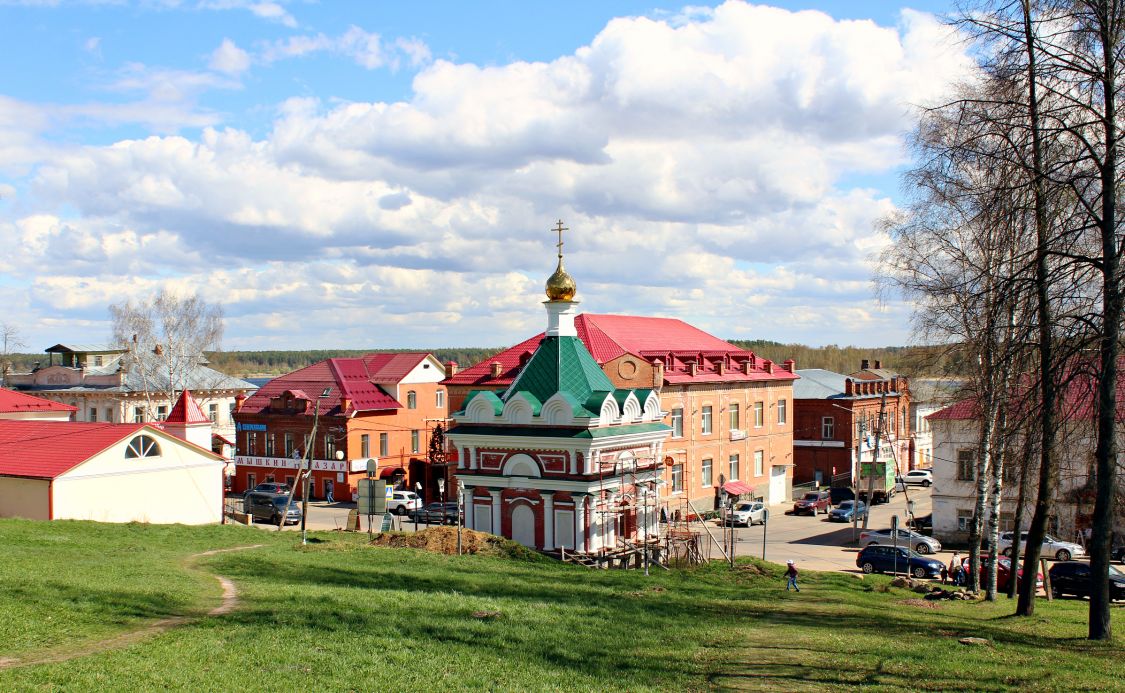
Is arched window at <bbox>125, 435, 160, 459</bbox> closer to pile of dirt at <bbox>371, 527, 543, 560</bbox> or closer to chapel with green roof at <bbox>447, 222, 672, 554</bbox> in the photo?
pile of dirt at <bbox>371, 527, 543, 560</bbox>

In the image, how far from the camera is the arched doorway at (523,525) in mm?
28297

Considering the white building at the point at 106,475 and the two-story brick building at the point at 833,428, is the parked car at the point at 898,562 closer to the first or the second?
the white building at the point at 106,475

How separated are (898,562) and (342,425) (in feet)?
98.3

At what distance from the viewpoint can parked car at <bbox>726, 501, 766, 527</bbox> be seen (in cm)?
4331

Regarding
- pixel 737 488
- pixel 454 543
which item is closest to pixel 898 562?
pixel 737 488

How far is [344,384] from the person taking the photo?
5275 cm

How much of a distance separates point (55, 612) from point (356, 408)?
125 ft

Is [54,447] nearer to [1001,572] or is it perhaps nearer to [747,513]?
[747,513]

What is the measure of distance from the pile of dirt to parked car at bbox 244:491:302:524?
51.9ft

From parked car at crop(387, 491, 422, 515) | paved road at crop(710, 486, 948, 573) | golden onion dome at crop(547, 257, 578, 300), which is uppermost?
golden onion dome at crop(547, 257, 578, 300)

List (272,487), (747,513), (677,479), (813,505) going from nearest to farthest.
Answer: (747,513)
(677,479)
(813,505)
(272,487)

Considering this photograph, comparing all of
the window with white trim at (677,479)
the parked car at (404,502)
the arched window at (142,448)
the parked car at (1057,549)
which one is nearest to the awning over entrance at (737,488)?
the window with white trim at (677,479)

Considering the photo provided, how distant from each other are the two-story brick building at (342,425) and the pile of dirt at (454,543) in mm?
22259

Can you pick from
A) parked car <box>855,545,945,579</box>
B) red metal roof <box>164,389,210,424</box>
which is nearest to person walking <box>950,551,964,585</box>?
parked car <box>855,545,945,579</box>
